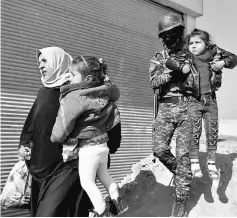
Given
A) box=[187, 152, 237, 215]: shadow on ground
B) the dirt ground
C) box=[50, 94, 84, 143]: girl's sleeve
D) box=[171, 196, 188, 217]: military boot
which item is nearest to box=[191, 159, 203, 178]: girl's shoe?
box=[171, 196, 188, 217]: military boot

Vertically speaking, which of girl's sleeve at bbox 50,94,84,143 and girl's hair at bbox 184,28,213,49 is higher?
girl's hair at bbox 184,28,213,49

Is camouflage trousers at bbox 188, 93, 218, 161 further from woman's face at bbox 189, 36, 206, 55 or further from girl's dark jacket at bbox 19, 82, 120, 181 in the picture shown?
girl's dark jacket at bbox 19, 82, 120, 181

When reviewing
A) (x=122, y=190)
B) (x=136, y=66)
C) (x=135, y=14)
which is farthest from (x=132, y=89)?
(x=122, y=190)

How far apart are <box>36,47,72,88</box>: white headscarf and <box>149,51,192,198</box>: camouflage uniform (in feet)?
3.87

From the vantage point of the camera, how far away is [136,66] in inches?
287

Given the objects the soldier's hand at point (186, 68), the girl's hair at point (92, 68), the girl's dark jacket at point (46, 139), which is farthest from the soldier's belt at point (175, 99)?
the girl's hair at point (92, 68)

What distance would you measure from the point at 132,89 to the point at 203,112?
10.3 feet

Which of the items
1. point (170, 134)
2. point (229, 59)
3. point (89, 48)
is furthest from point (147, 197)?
point (89, 48)

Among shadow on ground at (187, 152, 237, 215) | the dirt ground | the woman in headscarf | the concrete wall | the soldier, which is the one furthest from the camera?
the concrete wall

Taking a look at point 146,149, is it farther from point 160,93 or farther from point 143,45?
point 160,93

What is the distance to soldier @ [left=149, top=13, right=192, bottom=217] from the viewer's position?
3.71 metres

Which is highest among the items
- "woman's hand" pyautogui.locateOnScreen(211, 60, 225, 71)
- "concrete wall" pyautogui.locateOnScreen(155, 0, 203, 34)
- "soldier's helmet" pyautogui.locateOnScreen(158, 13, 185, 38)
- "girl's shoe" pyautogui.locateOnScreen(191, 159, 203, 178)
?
"concrete wall" pyautogui.locateOnScreen(155, 0, 203, 34)

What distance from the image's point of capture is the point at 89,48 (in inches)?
248

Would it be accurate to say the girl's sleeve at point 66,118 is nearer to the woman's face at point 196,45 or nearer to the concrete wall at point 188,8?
the woman's face at point 196,45
